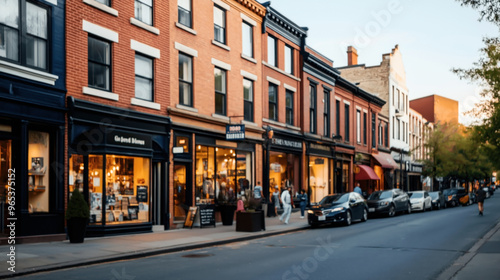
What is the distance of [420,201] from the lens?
34.4m

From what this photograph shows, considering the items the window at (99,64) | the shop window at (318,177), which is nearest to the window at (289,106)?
the shop window at (318,177)

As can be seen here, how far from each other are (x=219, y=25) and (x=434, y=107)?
60.4 m

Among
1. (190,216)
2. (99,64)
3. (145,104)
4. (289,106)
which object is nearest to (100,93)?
(99,64)

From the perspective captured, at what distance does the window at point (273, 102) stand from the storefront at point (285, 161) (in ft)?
3.12

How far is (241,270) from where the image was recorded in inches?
424

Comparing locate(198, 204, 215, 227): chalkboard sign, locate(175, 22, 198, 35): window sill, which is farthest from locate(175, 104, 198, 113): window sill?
locate(198, 204, 215, 227): chalkboard sign

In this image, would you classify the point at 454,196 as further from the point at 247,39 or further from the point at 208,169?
the point at 208,169

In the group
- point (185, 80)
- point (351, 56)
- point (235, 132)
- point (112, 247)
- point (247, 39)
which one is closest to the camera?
point (112, 247)

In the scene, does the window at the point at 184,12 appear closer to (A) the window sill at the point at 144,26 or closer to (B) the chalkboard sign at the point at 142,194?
(A) the window sill at the point at 144,26

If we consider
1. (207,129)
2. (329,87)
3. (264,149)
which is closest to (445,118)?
(329,87)

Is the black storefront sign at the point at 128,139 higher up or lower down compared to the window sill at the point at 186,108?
lower down

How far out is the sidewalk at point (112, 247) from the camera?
36.6ft

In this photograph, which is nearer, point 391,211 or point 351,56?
point 391,211

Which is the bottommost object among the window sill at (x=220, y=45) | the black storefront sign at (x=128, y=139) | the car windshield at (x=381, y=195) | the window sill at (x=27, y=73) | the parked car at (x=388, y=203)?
the parked car at (x=388, y=203)
